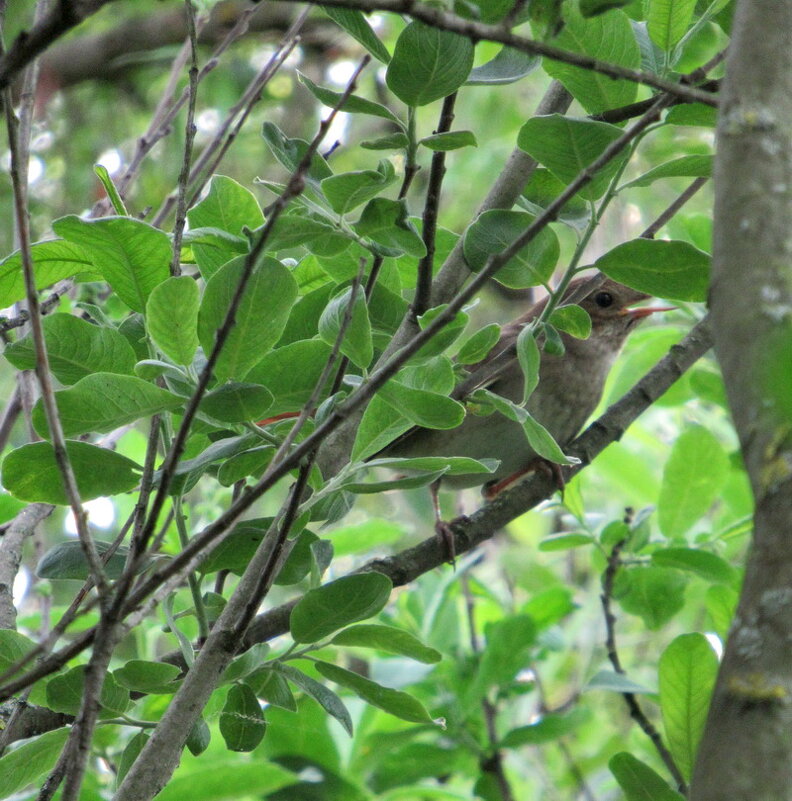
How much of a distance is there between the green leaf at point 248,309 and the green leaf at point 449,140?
12.2 inches

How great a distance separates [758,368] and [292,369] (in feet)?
2.86

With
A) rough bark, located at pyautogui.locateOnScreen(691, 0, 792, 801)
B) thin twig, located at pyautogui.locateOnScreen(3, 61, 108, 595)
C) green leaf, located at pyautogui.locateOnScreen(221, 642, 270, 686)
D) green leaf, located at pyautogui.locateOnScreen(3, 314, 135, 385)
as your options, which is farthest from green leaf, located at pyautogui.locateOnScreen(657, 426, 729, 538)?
thin twig, located at pyautogui.locateOnScreen(3, 61, 108, 595)

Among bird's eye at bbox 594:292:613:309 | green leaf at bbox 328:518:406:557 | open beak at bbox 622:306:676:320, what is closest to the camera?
green leaf at bbox 328:518:406:557

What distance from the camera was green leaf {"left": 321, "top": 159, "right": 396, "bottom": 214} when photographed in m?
1.45

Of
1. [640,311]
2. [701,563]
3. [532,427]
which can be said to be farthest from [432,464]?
[640,311]

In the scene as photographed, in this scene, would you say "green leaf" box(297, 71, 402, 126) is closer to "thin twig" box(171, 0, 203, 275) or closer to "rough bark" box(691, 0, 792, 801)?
"thin twig" box(171, 0, 203, 275)

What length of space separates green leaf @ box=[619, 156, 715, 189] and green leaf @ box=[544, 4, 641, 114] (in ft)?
0.43

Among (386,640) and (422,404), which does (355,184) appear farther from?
(386,640)

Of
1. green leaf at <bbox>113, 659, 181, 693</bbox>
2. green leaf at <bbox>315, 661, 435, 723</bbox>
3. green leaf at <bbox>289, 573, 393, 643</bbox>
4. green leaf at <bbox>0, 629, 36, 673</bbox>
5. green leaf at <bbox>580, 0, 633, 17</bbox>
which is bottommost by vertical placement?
green leaf at <bbox>315, 661, 435, 723</bbox>

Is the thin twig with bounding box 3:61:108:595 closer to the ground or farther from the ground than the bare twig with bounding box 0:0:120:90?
closer to the ground

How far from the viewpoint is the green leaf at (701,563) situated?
2418 millimetres

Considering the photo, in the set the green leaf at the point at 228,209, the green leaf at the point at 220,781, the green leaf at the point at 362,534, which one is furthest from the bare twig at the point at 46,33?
the green leaf at the point at 362,534

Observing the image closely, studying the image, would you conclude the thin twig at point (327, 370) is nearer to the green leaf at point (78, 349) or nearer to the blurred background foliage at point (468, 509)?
the green leaf at point (78, 349)

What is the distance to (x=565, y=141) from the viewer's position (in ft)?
4.92
